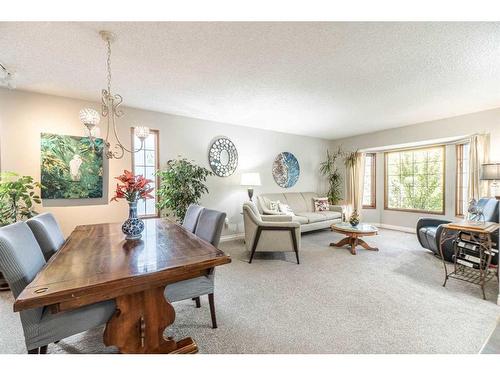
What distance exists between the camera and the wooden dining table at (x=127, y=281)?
1059mm

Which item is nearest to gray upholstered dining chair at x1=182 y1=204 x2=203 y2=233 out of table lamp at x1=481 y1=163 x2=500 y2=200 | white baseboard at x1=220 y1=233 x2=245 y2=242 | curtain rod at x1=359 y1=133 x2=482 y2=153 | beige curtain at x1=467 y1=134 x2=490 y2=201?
white baseboard at x1=220 y1=233 x2=245 y2=242

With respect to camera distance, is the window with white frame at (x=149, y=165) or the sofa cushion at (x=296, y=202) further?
the sofa cushion at (x=296, y=202)

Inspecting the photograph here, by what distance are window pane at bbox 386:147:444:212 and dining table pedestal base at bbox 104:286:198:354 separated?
5.77 m

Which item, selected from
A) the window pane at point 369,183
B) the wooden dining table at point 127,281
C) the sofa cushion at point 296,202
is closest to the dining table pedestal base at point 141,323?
the wooden dining table at point 127,281

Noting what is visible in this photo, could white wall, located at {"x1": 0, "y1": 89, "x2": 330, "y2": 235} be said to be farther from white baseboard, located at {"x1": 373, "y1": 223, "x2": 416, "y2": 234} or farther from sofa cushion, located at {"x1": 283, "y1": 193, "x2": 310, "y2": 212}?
white baseboard, located at {"x1": 373, "y1": 223, "x2": 416, "y2": 234}

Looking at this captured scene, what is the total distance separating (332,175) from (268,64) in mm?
4449

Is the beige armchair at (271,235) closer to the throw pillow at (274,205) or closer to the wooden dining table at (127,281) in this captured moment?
the throw pillow at (274,205)

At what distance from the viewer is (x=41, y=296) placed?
3.16ft

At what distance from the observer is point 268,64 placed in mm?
2270

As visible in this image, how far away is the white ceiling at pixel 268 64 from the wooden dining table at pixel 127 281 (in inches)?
66.2

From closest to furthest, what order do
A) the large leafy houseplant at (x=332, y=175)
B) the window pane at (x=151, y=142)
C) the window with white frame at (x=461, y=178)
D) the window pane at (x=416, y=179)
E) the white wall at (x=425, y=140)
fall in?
the white wall at (x=425, y=140) < the window pane at (x=151, y=142) < the window with white frame at (x=461, y=178) < the window pane at (x=416, y=179) < the large leafy houseplant at (x=332, y=175)
